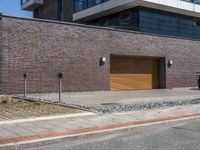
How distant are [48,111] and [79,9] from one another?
2487 cm

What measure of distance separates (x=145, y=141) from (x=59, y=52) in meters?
13.8

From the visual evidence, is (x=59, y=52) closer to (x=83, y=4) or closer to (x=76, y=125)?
(x=76, y=125)

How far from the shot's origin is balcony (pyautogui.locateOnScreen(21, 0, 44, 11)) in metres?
44.6

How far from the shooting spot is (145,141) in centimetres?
878

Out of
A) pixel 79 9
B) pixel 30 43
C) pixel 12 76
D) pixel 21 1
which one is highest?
pixel 21 1

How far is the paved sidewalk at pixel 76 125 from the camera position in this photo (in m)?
8.54

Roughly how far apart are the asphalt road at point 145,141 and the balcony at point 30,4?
119ft

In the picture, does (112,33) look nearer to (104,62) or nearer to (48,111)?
(104,62)

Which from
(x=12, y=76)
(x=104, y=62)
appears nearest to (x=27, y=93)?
(x=12, y=76)

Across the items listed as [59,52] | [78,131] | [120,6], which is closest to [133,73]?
[59,52]

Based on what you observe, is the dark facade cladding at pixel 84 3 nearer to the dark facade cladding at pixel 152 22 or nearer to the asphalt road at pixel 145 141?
the dark facade cladding at pixel 152 22

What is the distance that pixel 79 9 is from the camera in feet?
119

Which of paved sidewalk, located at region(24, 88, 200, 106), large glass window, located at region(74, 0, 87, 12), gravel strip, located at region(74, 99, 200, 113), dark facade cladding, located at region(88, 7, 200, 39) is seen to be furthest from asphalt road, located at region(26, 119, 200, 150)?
large glass window, located at region(74, 0, 87, 12)

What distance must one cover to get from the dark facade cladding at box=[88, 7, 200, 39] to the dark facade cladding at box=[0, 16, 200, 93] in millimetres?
4140
